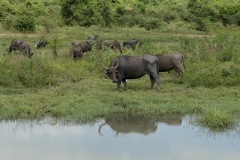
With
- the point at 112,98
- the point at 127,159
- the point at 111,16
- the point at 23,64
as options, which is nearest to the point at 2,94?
the point at 23,64

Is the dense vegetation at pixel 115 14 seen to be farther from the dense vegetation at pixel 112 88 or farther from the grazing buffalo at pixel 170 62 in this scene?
the grazing buffalo at pixel 170 62

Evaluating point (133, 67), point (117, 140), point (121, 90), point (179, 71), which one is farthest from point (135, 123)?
point (179, 71)

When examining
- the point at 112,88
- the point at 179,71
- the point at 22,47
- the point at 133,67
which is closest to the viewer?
the point at 133,67

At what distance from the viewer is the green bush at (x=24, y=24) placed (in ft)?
78.2

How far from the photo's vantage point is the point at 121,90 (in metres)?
10.6

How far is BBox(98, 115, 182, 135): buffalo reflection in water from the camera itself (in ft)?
26.0

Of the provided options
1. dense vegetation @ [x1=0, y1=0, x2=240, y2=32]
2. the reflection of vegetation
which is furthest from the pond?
dense vegetation @ [x1=0, y1=0, x2=240, y2=32]

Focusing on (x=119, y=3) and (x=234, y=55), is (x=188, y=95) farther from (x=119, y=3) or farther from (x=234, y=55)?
(x=119, y=3)

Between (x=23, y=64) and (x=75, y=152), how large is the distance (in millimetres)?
5581

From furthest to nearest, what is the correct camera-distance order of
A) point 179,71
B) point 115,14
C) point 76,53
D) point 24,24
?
point 115,14
point 24,24
point 76,53
point 179,71

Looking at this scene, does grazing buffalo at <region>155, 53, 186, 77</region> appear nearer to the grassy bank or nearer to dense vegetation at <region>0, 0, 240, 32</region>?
the grassy bank

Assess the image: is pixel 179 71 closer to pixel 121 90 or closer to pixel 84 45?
pixel 121 90

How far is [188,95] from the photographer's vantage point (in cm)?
996

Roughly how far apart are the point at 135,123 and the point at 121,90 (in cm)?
241
